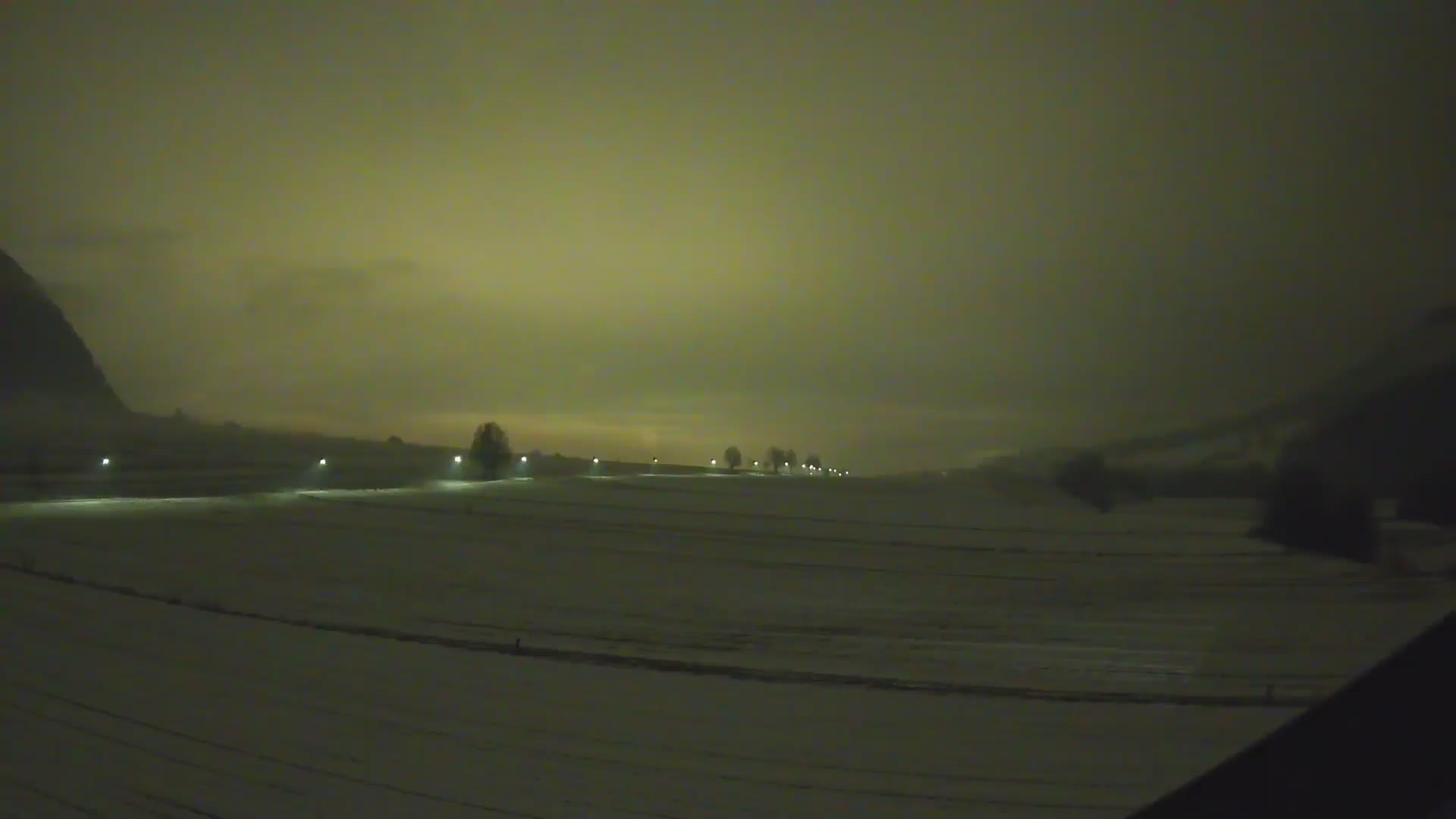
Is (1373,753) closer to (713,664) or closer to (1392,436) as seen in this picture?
(1392,436)

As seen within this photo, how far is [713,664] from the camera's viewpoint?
14.1 ft

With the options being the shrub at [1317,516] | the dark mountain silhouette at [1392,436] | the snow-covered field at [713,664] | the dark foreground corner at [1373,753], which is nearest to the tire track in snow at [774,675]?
the snow-covered field at [713,664]

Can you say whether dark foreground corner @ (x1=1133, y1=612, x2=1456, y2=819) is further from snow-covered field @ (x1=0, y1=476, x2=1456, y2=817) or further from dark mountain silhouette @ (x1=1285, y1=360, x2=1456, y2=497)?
dark mountain silhouette @ (x1=1285, y1=360, x2=1456, y2=497)

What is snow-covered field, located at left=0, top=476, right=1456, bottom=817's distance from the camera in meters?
3.32

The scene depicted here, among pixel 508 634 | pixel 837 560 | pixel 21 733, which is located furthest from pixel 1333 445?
pixel 21 733

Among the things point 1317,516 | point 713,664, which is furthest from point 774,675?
point 1317,516

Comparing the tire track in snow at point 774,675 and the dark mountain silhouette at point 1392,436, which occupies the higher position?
the dark mountain silhouette at point 1392,436

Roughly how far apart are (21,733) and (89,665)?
1.91ft

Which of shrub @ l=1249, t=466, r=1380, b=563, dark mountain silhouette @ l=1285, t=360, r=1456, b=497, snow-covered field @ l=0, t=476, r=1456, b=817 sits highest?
dark mountain silhouette @ l=1285, t=360, r=1456, b=497

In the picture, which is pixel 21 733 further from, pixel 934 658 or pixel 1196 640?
pixel 1196 640

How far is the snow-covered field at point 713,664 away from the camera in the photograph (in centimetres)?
332

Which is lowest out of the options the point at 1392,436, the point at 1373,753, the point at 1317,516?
the point at 1373,753

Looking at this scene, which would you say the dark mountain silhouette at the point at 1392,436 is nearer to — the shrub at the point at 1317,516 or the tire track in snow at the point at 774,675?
the shrub at the point at 1317,516

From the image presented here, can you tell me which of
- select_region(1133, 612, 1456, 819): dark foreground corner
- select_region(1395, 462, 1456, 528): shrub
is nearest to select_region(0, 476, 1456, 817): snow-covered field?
select_region(1395, 462, 1456, 528): shrub
